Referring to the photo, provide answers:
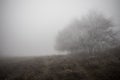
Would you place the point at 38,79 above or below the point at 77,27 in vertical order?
below

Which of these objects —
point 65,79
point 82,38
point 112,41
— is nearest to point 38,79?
point 65,79

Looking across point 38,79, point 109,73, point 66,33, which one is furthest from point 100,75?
point 66,33

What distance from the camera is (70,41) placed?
26.3 m

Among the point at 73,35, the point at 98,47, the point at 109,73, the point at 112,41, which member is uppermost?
the point at 73,35

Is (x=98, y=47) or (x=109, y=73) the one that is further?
(x=98, y=47)

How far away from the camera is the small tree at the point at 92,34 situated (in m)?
20.2

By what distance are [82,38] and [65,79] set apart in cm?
1522

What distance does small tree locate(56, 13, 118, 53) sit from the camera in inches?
796

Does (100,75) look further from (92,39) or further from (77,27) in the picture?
(77,27)

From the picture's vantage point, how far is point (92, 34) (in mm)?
20812

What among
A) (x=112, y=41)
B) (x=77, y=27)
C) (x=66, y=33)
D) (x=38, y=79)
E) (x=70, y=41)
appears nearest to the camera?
(x=38, y=79)

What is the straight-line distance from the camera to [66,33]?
2878 cm

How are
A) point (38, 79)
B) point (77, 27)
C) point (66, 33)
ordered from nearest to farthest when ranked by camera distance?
point (38, 79)
point (77, 27)
point (66, 33)

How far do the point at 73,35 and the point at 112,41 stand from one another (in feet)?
35.3
